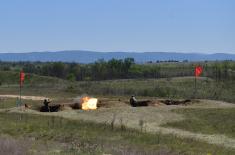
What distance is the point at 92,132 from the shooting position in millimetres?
24078

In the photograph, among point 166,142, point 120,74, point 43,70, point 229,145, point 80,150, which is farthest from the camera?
point 43,70

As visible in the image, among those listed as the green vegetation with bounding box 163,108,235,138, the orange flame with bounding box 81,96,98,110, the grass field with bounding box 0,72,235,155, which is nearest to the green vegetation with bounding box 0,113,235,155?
the grass field with bounding box 0,72,235,155

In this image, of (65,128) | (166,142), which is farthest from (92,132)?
(166,142)

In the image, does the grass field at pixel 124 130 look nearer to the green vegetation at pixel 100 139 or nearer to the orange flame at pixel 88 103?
the green vegetation at pixel 100 139

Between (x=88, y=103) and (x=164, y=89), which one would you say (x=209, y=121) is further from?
(x=164, y=89)

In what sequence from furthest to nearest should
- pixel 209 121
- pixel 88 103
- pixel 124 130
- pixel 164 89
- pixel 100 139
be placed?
pixel 164 89
pixel 88 103
pixel 209 121
pixel 124 130
pixel 100 139

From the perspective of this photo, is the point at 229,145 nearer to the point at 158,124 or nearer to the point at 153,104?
the point at 158,124

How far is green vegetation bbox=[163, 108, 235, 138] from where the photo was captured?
28.3 meters

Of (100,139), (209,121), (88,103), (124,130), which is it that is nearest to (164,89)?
(88,103)

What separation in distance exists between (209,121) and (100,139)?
10958 millimetres

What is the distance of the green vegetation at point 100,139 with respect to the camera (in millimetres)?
18050

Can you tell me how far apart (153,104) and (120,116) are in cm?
795

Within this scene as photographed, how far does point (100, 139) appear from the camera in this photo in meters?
21.3

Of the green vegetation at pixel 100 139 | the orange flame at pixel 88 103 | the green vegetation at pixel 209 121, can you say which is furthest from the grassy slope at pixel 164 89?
the green vegetation at pixel 100 139
